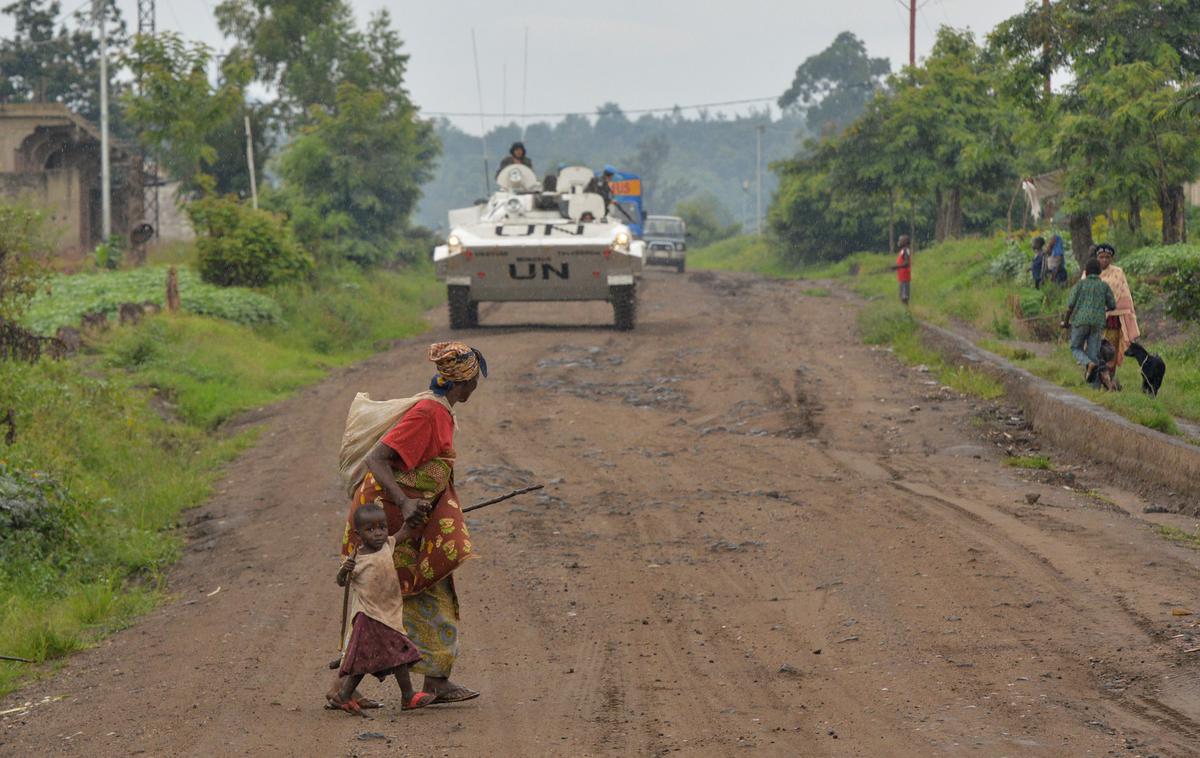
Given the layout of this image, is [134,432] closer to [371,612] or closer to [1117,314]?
[371,612]

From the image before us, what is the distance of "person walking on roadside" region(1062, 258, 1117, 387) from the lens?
1307 cm

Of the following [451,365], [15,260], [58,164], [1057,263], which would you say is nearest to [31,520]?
[451,365]

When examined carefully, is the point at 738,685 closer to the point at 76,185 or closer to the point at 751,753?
the point at 751,753

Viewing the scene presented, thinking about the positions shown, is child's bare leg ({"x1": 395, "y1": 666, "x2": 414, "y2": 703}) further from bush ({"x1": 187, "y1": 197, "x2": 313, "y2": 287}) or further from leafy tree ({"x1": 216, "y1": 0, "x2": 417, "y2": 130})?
leafy tree ({"x1": 216, "y1": 0, "x2": 417, "y2": 130})

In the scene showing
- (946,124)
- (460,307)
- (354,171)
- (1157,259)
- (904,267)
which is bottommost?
(460,307)

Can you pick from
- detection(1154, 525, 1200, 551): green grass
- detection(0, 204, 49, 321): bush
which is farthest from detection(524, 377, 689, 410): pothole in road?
detection(1154, 525, 1200, 551): green grass

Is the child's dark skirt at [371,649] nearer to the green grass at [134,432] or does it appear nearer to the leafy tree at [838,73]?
the green grass at [134,432]

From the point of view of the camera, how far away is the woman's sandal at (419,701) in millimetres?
5848

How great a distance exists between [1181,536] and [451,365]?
16.4 ft

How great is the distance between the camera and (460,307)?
21.7 m

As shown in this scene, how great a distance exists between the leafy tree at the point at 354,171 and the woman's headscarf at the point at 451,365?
27218mm

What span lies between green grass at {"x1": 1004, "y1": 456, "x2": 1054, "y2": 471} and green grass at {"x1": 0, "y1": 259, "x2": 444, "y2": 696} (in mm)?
6389

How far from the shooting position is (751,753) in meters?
5.10

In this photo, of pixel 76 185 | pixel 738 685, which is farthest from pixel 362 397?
pixel 76 185
